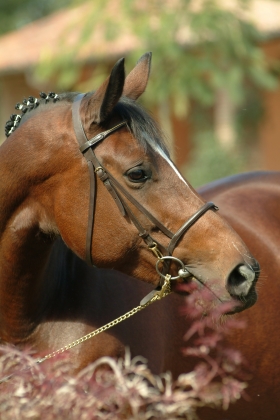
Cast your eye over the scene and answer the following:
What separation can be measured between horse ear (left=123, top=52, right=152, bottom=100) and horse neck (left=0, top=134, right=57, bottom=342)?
57cm

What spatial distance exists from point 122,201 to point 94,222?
0.50 ft

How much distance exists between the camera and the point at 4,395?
2.17 m

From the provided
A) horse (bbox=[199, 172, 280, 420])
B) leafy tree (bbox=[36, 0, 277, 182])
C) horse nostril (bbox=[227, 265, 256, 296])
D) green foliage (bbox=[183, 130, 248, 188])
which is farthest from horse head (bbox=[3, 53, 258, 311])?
leafy tree (bbox=[36, 0, 277, 182])

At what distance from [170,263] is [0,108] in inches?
894

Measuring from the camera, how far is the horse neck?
3.15m

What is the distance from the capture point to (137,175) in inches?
118

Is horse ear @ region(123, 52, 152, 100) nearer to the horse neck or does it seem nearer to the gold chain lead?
the horse neck

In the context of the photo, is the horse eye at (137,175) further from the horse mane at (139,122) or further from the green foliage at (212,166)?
the green foliage at (212,166)

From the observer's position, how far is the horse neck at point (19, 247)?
3.15 meters

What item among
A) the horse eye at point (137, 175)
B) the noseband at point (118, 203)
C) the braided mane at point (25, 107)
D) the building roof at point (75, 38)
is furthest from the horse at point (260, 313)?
the building roof at point (75, 38)

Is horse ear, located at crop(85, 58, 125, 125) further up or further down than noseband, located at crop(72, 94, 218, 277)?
further up

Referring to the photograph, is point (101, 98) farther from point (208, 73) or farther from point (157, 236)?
point (208, 73)

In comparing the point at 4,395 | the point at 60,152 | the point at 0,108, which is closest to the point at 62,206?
the point at 60,152

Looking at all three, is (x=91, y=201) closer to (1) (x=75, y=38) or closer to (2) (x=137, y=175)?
(2) (x=137, y=175)
